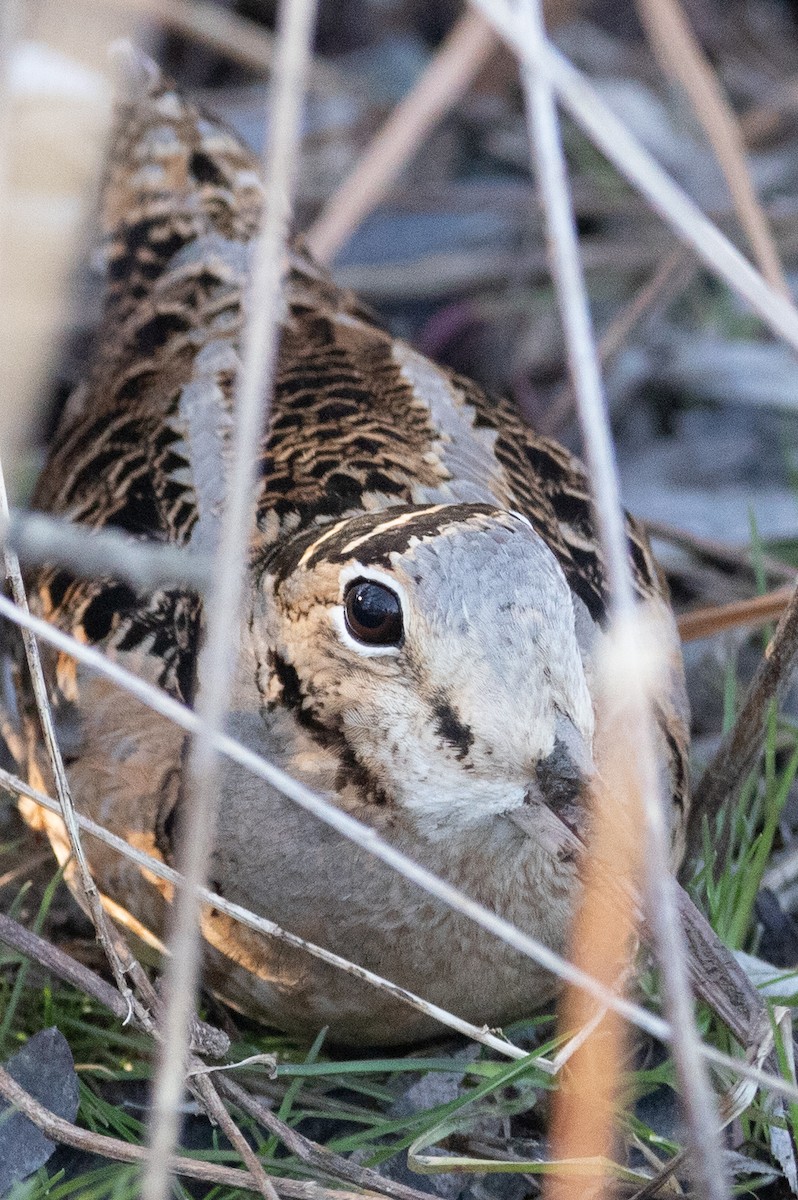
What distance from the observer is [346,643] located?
2.21 metres

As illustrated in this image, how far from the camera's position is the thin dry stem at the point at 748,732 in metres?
2.60

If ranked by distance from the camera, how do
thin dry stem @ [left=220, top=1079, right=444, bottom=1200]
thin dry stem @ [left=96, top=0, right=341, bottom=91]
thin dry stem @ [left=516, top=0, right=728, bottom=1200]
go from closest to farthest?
1. thin dry stem @ [left=516, top=0, right=728, bottom=1200]
2. thin dry stem @ [left=220, top=1079, right=444, bottom=1200]
3. thin dry stem @ [left=96, top=0, right=341, bottom=91]

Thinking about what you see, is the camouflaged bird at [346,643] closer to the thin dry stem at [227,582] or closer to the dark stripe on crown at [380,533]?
the dark stripe on crown at [380,533]

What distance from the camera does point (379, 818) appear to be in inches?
91.4

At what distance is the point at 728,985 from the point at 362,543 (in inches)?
33.5

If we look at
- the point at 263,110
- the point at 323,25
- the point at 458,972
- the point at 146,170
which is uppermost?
the point at 323,25

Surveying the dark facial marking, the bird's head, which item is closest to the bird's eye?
the bird's head

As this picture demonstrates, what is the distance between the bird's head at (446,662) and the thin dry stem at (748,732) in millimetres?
570

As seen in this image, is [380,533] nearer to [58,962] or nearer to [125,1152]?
[58,962]

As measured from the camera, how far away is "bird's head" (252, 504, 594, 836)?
6.81 feet

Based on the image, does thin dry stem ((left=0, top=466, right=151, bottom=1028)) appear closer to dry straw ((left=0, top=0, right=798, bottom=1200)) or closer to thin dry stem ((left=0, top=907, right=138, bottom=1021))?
thin dry stem ((left=0, top=907, right=138, bottom=1021))

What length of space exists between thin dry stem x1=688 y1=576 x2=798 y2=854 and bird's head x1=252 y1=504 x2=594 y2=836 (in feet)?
1.87

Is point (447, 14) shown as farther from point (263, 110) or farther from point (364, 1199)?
point (364, 1199)

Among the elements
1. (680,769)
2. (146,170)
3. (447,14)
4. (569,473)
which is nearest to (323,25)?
(447,14)
